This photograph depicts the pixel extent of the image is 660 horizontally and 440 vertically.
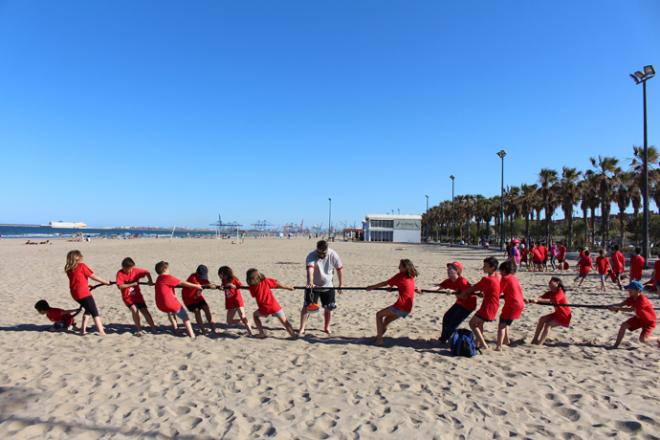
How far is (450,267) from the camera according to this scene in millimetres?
6668

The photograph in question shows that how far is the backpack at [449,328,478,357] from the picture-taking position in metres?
6.12

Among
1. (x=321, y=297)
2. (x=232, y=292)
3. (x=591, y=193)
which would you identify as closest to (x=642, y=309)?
(x=321, y=297)

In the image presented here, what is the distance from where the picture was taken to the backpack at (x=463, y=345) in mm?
6125

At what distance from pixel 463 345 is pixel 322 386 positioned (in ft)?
7.66

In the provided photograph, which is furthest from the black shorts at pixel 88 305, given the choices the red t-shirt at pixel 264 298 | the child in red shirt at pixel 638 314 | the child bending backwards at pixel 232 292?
the child in red shirt at pixel 638 314

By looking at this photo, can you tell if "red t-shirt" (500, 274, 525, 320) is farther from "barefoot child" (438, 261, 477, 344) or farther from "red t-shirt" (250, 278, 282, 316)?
"red t-shirt" (250, 278, 282, 316)

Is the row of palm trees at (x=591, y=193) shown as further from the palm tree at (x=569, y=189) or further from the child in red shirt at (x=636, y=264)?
the child in red shirt at (x=636, y=264)

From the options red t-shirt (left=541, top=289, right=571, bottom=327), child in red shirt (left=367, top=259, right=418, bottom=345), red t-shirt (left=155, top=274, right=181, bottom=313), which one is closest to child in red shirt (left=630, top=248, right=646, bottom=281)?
red t-shirt (left=541, top=289, right=571, bottom=327)

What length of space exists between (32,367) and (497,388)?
587 centimetres

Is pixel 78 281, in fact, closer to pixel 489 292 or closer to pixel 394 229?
pixel 489 292

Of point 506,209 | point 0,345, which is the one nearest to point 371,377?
point 0,345

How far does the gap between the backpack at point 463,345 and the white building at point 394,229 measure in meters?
78.8

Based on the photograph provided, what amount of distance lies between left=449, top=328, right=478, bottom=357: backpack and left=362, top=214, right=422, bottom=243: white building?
78.8 metres

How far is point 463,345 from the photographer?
20.2 feet
